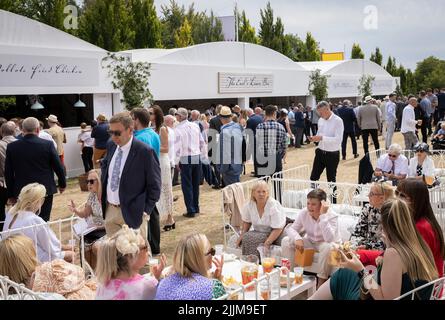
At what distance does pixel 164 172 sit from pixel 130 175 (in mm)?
2625

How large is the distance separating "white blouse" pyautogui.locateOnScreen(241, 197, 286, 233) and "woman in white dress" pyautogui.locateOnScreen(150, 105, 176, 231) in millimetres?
1887

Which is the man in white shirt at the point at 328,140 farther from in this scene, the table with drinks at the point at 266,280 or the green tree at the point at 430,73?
the green tree at the point at 430,73

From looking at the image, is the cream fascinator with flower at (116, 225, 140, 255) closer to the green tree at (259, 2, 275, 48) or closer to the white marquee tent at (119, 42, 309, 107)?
the white marquee tent at (119, 42, 309, 107)

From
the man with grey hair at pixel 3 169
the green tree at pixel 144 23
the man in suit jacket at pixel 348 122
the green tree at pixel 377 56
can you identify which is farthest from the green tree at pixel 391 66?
the man with grey hair at pixel 3 169

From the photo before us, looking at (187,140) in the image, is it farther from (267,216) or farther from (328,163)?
(267,216)

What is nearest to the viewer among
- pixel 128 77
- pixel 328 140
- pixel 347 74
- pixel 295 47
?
pixel 328 140

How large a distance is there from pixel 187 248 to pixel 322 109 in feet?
17.9

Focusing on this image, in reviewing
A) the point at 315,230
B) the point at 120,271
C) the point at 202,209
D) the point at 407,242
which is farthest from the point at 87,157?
the point at 407,242

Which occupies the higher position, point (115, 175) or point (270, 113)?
point (270, 113)

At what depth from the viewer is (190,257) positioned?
315cm

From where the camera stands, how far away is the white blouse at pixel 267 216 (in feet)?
17.8

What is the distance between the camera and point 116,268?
10.2ft
